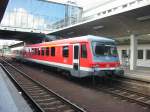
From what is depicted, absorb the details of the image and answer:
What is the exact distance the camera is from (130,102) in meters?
10.2

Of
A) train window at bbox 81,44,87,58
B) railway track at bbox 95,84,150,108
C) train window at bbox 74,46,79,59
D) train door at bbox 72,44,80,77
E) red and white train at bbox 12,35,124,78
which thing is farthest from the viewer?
train window at bbox 74,46,79,59

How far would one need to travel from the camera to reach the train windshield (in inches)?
547

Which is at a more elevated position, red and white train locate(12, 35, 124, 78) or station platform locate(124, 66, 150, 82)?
red and white train locate(12, 35, 124, 78)

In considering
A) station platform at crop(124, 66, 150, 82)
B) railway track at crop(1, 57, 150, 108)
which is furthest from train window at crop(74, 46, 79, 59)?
station platform at crop(124, 66, 150, 82)

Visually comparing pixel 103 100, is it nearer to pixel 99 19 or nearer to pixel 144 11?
pixel 144 11

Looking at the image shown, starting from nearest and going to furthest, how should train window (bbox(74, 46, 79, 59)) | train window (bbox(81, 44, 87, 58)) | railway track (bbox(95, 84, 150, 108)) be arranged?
railway track (bbox(95, 84, 150, 108)) → train window (bbox(81, 44, 87, 58)) → train window (bbox(74, 46, 79, 59))

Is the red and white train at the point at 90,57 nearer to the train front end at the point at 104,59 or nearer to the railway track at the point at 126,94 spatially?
the train front end at the point at 104,59

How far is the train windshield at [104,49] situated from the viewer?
45.6ft

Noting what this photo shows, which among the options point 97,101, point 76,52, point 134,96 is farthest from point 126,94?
point 76,52

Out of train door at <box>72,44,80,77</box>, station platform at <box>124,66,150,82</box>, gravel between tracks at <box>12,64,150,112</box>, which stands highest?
train door at <box>72,44,80,77</box>

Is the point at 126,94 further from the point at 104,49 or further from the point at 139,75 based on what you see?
the point at 139,75

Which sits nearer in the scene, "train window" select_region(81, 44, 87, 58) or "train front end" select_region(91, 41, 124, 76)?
"train front end" select_region(91, 41, 124, 76)

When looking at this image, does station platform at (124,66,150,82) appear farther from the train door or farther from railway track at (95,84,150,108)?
the train door

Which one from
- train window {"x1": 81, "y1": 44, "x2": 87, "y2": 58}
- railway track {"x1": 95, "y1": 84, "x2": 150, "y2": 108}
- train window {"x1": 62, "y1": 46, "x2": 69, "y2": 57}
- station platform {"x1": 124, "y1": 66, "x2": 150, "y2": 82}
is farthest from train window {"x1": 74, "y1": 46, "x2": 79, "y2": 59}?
station platform {"x1": 124, "y1": 66, "x2": 150, "y2": 82}
